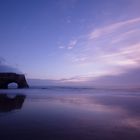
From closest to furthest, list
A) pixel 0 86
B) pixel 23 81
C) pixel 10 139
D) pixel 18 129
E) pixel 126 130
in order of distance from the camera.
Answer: pixel 10 139
pixel 18 129
pixel 126 130
pixel 0 86
pixel 23 81

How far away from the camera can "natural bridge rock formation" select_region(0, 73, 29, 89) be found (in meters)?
87.8

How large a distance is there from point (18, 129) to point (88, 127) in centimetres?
336

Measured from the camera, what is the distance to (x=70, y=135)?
840 cm

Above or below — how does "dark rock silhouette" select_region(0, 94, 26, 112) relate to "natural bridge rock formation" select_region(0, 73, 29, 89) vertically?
below

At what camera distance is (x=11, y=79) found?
90.4 m

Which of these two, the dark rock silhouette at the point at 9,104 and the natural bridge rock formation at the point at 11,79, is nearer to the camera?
the dark rock silhouette at the point at 9,104

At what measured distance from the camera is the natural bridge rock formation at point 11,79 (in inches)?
3455

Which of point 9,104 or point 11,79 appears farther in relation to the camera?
point 11,79

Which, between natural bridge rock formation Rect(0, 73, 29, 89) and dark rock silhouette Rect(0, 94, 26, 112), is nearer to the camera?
dark rock silhouette Rect(0, 94, 26, 112)

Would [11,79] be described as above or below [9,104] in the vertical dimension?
above

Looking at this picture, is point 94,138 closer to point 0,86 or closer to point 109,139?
point 109,139

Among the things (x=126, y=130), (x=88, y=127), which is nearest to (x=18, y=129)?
(x=88, y=127)

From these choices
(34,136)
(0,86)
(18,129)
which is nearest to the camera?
(34,136)

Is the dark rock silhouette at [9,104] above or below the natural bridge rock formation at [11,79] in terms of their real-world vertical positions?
below
